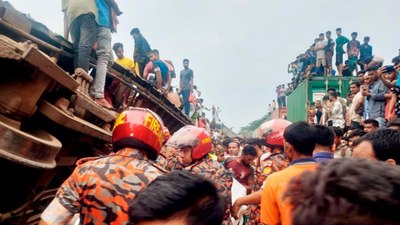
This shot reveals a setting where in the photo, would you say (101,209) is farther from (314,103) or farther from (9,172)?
(314,103)

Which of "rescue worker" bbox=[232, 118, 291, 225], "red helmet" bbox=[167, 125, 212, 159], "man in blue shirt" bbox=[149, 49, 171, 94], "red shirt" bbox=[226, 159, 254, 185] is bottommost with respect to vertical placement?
"red shirt" bbox=[226, 159, 254, 185]

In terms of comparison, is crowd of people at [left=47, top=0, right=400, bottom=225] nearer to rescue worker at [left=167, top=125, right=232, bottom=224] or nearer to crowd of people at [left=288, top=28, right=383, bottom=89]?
rescue worker at [left=167, top=125, right=232, bottom=224]

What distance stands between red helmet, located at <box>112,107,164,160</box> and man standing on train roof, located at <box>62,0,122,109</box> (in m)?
1.88

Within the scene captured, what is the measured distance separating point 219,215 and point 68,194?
3.25 ft

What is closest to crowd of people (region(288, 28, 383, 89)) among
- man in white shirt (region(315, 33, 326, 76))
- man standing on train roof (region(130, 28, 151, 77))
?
man in white shirt (region(315, 33, 326, 76))

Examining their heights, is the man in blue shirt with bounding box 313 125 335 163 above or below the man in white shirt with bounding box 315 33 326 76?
below

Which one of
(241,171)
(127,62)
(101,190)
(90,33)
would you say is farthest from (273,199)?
(127,62)

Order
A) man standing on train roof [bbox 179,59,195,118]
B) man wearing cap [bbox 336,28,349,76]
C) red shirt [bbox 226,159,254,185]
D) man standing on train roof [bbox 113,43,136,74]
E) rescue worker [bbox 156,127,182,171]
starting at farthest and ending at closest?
man wearing cap [bbox 336,28,349,76], man standing on train roof [bbox 179,59,195,118], man standing on train roof [bbox 113,43,136,74], red shirt [bbox 226,159,254,185], rescue worker [bbox 156,127,182,171]

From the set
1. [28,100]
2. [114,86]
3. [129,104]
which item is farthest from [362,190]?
[129,104]

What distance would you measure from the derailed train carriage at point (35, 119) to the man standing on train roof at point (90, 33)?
0.22m

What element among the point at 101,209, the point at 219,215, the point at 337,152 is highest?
the point at 219,215

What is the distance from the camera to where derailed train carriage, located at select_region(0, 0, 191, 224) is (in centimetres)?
256

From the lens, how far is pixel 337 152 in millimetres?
6320

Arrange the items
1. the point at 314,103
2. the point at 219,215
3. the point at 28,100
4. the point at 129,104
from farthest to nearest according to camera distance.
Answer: the point at 314,103 < the point at 129,104 < the point at 28,100 < the point at 219,215
